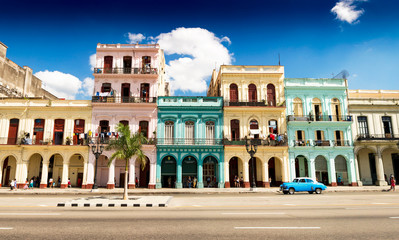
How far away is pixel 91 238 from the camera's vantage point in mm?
6805

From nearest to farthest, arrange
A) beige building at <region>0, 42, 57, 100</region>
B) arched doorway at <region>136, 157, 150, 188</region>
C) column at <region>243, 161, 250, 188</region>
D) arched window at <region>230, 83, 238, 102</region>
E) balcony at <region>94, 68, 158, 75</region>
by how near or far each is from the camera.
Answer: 1. column at <region>243, 161, 250, 188</region>
2. arched doorway at <region>136, 157, 150, 188</region>
3. balcony at <region>94, 68, 158, 75</region>
4. arched window at <region>230, 83, 238, 102</region>
5. beige building at <region>0, 42, 57, 100</region>

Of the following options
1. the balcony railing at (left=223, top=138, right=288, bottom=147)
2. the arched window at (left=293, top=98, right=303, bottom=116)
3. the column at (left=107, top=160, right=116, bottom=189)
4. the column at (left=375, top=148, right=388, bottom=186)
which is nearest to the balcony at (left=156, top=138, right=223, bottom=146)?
the balcony railing at (left=223, top=138, right=288, bottom=147)

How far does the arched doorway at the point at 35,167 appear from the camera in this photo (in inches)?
1179

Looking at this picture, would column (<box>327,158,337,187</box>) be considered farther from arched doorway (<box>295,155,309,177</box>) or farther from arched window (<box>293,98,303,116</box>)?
arched window (<box>293,98,303,116</box>)

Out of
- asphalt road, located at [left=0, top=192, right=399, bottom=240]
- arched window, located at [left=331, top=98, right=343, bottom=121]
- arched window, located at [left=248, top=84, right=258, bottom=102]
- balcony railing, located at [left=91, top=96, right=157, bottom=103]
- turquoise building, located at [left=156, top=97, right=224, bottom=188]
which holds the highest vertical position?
arched window, located at [left=248, top=84, right=258, bottom=102]

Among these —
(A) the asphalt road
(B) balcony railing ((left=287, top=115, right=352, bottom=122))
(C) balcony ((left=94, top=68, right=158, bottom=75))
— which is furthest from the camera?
(C) balcony ((left=94, top=68, right=158, bottom=75))

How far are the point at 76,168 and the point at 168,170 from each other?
11003mm

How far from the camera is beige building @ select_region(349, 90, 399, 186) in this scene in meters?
30.5

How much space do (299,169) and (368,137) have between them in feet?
28.5

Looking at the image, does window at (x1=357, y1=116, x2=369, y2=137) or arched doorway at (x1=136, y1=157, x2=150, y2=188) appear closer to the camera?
arched doorway at (x1=136, y1=157, x2=150, y2=188)

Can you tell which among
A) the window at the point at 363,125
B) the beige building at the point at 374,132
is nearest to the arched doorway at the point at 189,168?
the beige building at the point at 374,132

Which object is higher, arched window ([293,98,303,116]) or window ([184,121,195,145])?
arched window ([293,98,303,116])

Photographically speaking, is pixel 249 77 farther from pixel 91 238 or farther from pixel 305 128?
pixel 91 238

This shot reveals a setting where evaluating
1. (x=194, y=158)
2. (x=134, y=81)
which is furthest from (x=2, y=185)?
(x=194, y=158)
